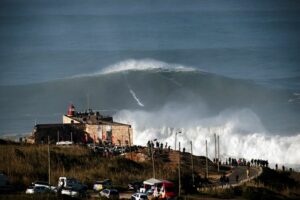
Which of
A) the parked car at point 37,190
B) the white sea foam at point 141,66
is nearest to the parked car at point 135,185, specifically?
the parked car at point 37,190

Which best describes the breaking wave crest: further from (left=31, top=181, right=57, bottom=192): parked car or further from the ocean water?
(left=31, top=181, right=57, bottom=192): parked car

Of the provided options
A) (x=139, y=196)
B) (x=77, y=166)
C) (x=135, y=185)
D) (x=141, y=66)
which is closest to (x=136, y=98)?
(x=141, y=66)

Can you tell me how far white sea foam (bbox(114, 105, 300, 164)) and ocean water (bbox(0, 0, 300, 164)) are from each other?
82 mm

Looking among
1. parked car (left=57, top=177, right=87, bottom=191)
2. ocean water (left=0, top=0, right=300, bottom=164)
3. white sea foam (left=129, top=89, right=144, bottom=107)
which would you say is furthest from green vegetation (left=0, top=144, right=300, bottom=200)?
white sea foam (left=129, top=89, right=144, bottom=107)

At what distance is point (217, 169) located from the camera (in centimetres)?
4631

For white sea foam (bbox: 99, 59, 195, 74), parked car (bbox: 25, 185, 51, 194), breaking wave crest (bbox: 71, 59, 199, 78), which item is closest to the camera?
parked car (bbox: 25, 185, 51, 194)

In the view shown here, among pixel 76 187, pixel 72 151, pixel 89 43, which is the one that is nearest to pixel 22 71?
pixel 89 43

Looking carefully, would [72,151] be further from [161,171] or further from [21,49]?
[21,49]

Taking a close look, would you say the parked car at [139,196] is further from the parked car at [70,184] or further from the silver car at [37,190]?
the silver car at [37,190]

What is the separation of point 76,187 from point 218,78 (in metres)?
61.3

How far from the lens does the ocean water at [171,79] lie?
236 feet

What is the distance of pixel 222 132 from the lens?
69500 mm

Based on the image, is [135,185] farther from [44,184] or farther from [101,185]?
[44,184]

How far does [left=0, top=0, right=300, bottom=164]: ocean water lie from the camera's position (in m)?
72.1
